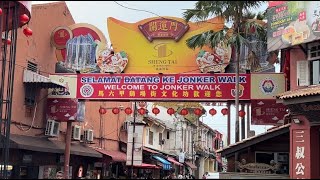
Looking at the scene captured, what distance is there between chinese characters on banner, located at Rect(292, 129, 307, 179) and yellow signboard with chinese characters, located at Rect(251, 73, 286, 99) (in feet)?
15.2

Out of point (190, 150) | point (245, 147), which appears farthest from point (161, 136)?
point (245, 147)

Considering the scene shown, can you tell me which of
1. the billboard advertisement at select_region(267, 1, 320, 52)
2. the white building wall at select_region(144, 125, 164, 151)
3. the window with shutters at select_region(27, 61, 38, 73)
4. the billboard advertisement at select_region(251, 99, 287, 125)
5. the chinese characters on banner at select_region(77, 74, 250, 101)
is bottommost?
the white building wall at select_region(144, 125, 164, 151)

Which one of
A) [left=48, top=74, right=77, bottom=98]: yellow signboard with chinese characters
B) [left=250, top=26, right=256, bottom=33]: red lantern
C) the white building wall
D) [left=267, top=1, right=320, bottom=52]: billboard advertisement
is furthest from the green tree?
the white building wall

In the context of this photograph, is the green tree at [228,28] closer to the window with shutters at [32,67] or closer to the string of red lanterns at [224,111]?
the string of red lanterns at [224,111]

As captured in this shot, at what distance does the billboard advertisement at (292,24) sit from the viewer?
633 inches

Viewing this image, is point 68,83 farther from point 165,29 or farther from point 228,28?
point 228,28

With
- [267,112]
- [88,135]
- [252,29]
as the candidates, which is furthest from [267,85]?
[88,135]

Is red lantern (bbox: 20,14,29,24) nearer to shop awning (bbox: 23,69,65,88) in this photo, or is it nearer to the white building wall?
shop awning (bbox: 23,69,65,88)

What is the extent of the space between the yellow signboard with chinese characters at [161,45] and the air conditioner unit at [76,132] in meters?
5.22

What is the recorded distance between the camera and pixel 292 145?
1628 centimetres

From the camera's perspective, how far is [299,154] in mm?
16016

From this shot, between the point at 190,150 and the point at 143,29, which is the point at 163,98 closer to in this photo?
the point at 143,29

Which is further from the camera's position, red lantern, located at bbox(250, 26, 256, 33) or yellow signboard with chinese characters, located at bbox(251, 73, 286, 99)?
yellow signboard with chinese characters, located at bbox(251, 73, 286, 99)

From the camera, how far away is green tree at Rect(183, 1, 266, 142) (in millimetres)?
19719
